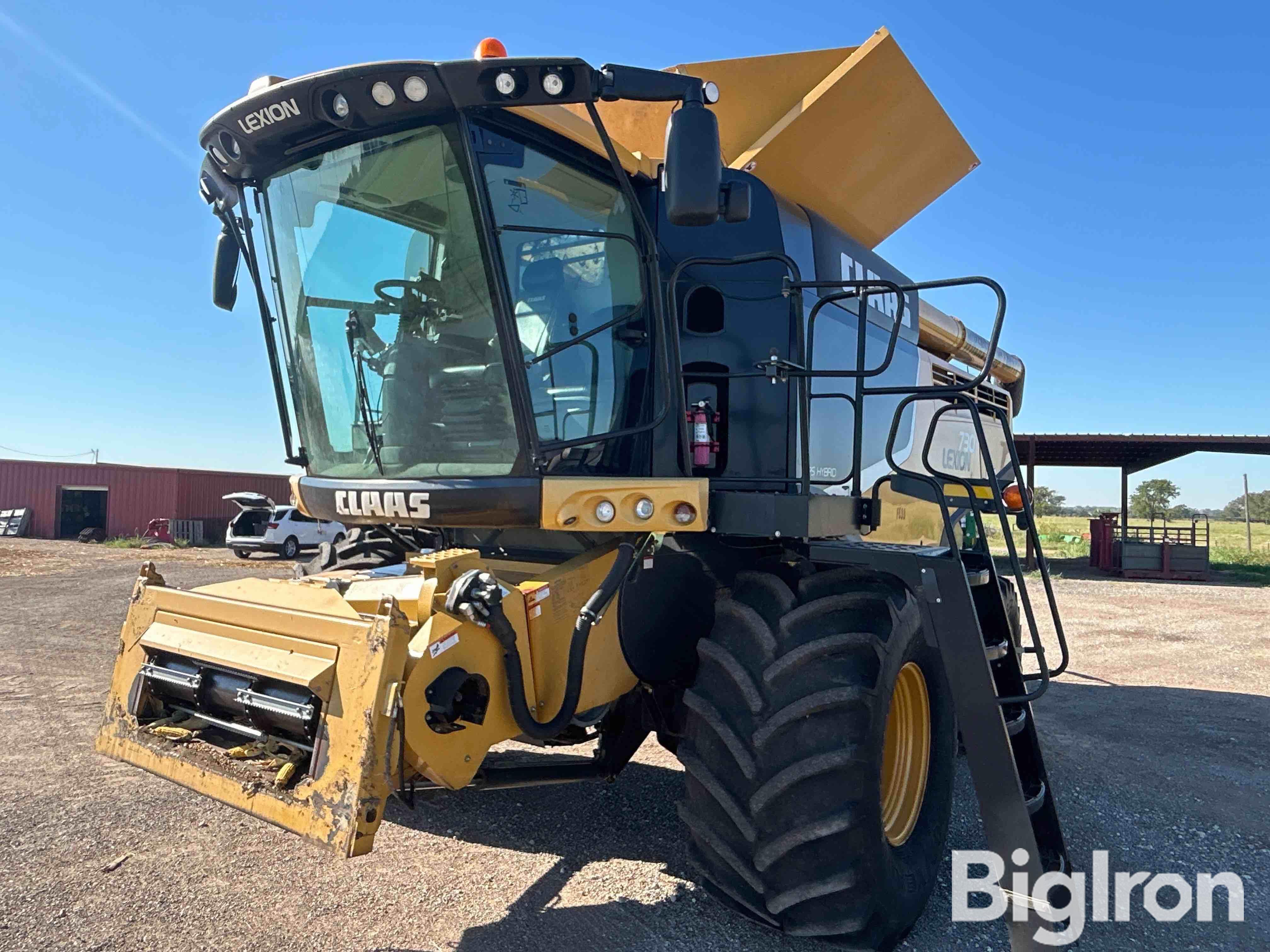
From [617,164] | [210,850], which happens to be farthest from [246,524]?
[617,164]

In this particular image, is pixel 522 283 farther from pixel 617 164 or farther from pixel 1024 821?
pixel 1024 821

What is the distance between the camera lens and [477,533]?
13.2 ft

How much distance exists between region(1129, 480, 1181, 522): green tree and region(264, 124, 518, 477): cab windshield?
2339 inches

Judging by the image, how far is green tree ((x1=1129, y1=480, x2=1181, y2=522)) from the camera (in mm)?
55094

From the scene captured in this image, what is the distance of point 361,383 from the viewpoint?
3506 millimetres

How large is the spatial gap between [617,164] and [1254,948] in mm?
3761

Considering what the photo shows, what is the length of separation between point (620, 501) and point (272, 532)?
19.6 metres

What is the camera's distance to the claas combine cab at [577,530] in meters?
2.79

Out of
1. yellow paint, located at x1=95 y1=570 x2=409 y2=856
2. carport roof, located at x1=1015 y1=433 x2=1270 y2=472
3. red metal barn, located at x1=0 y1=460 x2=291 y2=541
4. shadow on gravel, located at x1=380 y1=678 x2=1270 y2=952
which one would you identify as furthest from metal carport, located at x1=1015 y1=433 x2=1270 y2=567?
red metal barn, located at x1=0 y1=460 x2=291 y2=541

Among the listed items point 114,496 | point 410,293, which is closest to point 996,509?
point 410,293

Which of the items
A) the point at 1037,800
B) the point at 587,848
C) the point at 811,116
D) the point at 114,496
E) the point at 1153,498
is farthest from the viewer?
the point at 1153,498

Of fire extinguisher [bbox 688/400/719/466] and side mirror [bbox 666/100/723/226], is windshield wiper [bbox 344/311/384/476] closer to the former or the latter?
fire extinguisher [bbox 688/400/719/466]

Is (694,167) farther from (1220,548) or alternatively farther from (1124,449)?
(1220,548)

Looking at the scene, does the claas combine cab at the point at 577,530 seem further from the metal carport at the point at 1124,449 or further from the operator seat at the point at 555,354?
the metal carport at the point at 1124,449
